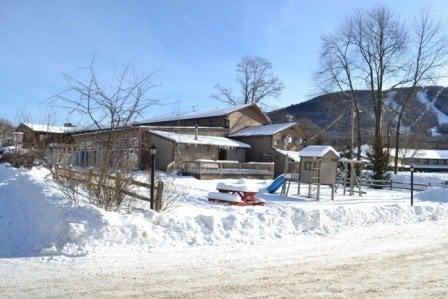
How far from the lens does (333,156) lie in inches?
966

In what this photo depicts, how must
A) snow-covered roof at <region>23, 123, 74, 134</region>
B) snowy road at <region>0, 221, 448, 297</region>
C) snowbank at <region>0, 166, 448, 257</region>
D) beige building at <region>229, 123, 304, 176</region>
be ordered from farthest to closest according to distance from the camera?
beige building at <region>229, 123, 304, 176</region> → snow-covered roof at <region>23, 123, 74, 134</region> → snowbank at <region>0, 166, 448, 257</region> → snowy road at <region>0, 221, 448, 297</region>

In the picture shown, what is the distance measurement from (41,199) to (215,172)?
24.0 meters

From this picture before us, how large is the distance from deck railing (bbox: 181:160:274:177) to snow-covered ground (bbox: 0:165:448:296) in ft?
75.2

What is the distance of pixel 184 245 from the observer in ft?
32.9

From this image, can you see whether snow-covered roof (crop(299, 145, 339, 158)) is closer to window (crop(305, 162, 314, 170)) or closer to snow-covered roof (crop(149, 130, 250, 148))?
window (crop(305, 162, 314, 170))

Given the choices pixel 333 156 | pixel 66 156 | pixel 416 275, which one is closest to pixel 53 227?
pixel 416 275

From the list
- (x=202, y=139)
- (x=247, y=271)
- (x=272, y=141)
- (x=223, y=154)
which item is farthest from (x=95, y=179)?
(x=272, y=141)

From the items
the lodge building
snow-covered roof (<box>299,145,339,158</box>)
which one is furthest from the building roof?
snow-covered roof (<box>299,145,339,158</box>)

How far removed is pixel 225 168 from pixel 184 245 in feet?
96.1

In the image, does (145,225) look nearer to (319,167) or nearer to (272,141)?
(319,167)

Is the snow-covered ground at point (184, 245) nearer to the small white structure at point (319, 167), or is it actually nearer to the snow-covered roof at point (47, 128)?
the small white structure at point (319, 167)

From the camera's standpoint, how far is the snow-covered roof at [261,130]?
47.4 meters

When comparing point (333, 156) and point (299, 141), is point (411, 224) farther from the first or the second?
point (299, 141)

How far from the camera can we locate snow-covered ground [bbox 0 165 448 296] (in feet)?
23.7
